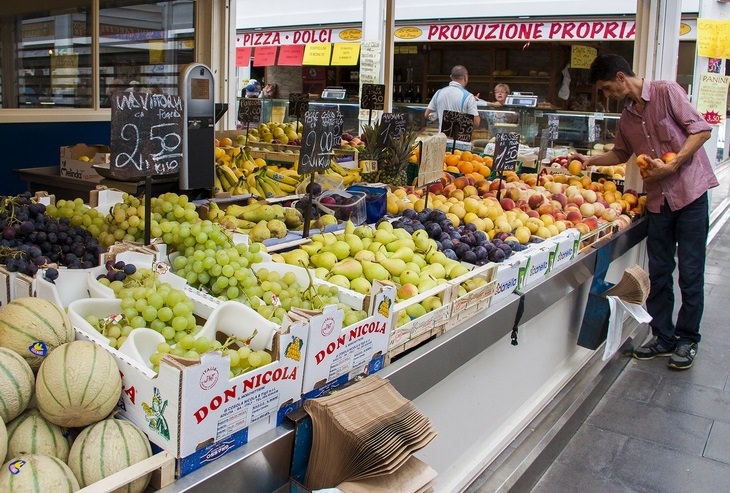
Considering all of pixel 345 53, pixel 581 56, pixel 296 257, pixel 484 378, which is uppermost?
pixel 581 56

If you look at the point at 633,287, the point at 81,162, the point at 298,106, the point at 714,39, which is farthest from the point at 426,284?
the point at 714,39

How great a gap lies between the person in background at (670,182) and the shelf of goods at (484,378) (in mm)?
355

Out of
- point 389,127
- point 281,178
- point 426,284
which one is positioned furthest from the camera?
point 389,127

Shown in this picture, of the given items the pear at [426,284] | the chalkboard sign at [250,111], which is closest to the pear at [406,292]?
the pear at [426,284]

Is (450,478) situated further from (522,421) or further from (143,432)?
(143,432)

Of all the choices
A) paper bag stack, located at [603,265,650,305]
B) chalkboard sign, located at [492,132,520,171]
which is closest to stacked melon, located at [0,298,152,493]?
chalkboard sign, located at [492,132,520,171]

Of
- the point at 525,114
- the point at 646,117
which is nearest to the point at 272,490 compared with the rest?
the point at 646,117

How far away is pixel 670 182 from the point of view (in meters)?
4.66

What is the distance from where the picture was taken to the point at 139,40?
289 inches

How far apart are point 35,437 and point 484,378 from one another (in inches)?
81.1

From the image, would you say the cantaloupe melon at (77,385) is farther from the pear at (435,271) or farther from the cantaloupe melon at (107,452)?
the pear at (435,271)

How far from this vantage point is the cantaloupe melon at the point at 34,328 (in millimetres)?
1726

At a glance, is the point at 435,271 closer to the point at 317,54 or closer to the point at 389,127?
the point at 389,127

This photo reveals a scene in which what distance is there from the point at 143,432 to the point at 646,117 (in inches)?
161
